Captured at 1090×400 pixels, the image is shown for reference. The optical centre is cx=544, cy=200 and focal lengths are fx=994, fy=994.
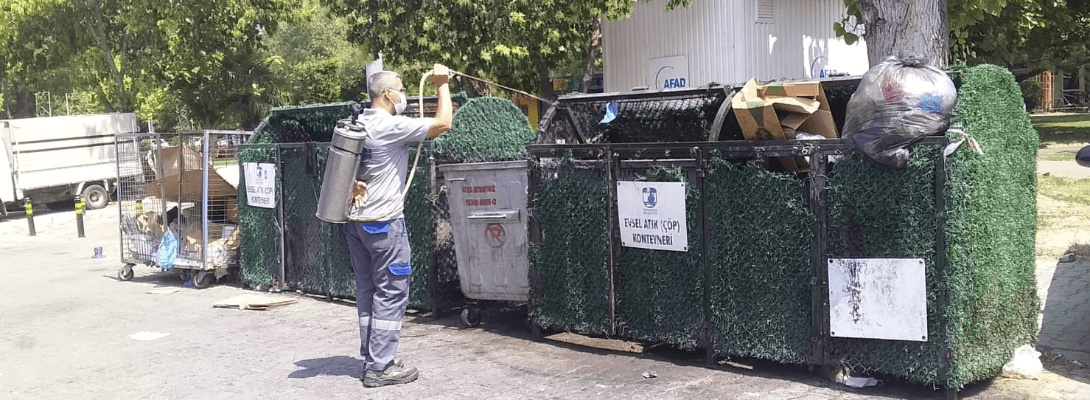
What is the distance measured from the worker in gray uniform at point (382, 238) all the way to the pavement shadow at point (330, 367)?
1.12 feet

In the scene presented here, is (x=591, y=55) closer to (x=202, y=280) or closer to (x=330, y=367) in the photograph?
(x=202, y=280)

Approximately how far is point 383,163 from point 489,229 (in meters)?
1.69

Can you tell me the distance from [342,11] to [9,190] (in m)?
9.38

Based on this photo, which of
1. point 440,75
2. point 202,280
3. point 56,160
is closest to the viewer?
point 440,75

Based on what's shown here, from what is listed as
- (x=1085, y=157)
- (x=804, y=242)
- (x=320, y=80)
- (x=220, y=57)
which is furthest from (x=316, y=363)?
(x=320, y=80)

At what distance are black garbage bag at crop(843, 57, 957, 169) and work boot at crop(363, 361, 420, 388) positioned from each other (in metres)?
3.01

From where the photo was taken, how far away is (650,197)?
6379 millimetres

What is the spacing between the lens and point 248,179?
10219 millimetres

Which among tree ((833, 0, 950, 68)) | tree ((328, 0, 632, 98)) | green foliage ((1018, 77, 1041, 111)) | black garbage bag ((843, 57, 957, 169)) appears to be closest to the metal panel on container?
black garbage bag ((843, 57, 957, 169))

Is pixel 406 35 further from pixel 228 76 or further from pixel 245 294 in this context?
pixel 228 76

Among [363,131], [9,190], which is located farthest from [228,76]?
[363,131]

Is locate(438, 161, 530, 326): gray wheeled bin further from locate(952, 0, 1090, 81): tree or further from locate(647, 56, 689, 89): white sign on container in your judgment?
locate(952, 0, 1090, 81): tree

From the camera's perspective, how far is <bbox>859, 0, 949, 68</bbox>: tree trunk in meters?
8.66

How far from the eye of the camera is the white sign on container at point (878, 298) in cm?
528
